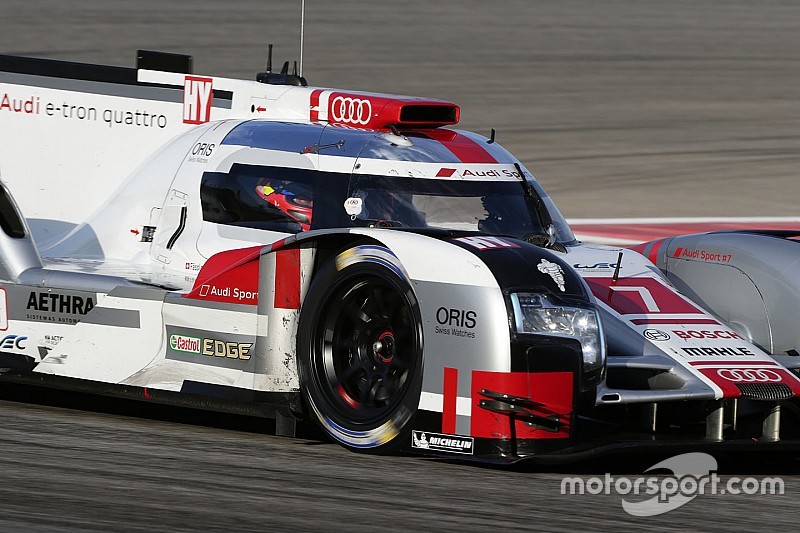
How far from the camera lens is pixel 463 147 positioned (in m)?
7.24

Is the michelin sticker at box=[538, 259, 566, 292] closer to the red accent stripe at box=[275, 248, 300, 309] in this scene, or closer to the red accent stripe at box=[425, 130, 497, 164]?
the red accent stripe at box=[275, 248, 300, 309]

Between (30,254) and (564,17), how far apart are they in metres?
24.6

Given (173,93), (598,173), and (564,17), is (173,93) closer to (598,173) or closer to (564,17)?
(598,173)

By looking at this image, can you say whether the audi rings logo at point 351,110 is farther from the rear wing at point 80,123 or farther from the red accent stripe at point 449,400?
the red accent stripe at point 449,400

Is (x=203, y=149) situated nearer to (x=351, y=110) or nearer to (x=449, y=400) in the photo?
(x=351, y=110)

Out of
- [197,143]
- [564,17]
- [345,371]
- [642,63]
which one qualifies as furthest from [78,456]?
[564,17]

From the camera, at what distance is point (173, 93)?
8.34 meters

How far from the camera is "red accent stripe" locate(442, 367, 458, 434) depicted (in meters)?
5.75

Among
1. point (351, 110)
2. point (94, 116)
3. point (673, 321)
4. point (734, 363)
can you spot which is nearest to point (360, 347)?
point (673, 321)

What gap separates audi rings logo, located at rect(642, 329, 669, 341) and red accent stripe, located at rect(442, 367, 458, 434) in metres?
1.12

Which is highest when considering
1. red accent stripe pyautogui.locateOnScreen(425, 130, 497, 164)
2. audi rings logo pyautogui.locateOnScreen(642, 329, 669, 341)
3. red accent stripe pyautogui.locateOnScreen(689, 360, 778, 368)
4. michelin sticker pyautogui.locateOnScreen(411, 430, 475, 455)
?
red accent stripe pyautogui.locateOnScreen(425, 130, 497, 164)

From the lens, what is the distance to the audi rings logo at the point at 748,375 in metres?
6.18

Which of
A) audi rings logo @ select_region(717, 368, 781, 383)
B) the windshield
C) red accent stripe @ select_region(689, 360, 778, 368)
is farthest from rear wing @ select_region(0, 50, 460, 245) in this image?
audi rings logo @ select_region(717, 368, 781, 383)

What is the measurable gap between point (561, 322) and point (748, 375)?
969 millimetres
